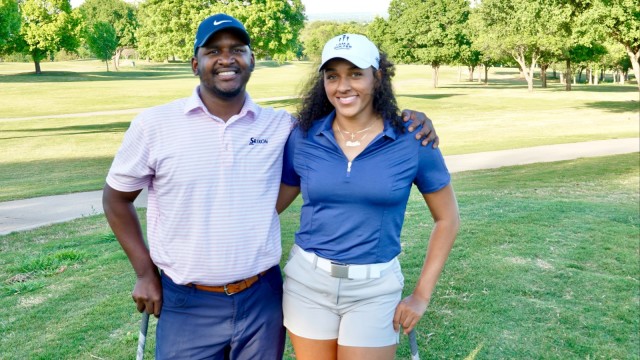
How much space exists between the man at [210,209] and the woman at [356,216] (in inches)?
6.3

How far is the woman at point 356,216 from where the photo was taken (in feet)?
9.20

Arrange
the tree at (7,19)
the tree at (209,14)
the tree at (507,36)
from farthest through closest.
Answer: the tree at (507,36) < the tree at (209,14) < the tree at (7,19)

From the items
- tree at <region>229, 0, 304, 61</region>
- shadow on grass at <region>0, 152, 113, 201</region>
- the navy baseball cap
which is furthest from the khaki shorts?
tree at <region>229, 0, 304, 61</region>

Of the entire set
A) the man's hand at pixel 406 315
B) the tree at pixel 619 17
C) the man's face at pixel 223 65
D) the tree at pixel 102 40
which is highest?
the tree at pixel 102 40

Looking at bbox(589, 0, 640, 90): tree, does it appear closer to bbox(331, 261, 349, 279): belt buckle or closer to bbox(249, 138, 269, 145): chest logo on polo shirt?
bbox(249, 138, 269, 145): chest logo on polo shirt

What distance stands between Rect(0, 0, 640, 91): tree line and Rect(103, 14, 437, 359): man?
65 centimetres

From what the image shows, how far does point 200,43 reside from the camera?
9.84 feet

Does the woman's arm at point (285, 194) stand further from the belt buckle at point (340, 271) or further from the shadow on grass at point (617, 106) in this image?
the shadow on grass at point (617, 106)

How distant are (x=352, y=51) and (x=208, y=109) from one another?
72 cm

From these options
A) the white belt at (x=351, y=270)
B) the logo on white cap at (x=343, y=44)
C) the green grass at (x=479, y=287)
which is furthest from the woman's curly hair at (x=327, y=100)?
the green grass at (x=479, y=287)

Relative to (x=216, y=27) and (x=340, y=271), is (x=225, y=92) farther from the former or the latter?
(x=340, y=271)

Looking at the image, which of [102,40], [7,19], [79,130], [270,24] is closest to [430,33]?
[270,24]

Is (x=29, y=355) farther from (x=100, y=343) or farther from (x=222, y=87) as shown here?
(x=222, y=87)

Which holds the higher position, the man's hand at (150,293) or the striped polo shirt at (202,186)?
the striped polo shirt at (202,186)
